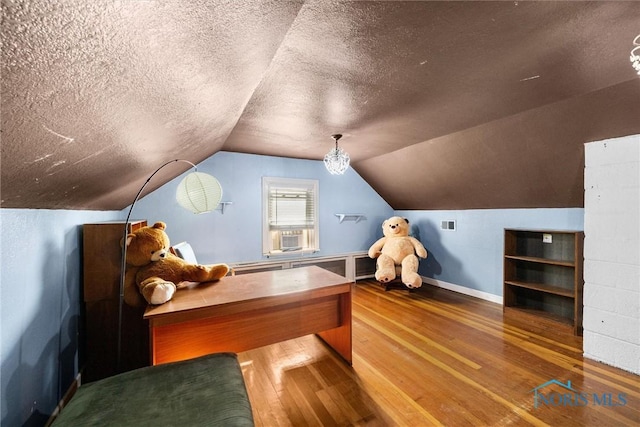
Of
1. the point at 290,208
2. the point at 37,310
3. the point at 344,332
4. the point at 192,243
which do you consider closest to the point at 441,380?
the point at 344,332

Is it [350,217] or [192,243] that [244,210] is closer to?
[192,243]

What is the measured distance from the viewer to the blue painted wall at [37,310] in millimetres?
1081

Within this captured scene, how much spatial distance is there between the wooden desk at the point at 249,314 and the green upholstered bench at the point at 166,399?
0.35m

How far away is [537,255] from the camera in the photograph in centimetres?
316

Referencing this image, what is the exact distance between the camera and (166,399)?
108cm

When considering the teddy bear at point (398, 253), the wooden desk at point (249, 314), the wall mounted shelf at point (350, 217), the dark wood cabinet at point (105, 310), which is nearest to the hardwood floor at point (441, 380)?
the wooden desk at point (249, 314)

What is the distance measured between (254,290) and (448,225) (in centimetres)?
339

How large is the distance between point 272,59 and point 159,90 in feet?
1.99

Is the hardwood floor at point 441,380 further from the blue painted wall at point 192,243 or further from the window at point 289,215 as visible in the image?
the window at point 289,215

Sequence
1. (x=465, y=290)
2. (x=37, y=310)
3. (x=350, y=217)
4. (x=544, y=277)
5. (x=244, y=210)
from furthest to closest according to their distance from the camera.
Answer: (x=350, y=217) < (x=465, y=290) < (x=244, y=210) < (x=544, y=277) < (x=37, y=310)

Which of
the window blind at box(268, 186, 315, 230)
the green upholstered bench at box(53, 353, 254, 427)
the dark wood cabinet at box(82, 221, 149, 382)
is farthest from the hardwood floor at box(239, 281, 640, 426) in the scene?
the window blind at box(268, 186, 315, 230)

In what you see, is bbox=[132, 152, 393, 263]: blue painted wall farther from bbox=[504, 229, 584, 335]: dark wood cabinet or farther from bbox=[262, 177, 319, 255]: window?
bbox=[504, 229, 584, 335]: dark wood cabinet

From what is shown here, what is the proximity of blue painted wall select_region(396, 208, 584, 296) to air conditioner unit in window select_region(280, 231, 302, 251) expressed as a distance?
7.14 feet

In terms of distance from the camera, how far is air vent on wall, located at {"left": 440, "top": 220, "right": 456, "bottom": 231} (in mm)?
4035
